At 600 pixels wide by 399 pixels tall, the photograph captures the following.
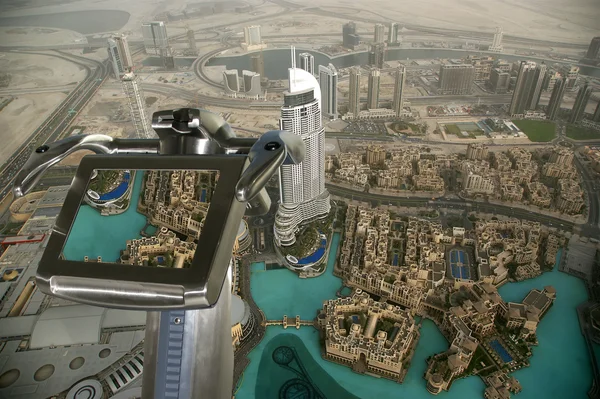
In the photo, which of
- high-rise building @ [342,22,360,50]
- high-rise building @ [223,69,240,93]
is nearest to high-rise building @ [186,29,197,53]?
high-rise building @ [223,69,240,93]

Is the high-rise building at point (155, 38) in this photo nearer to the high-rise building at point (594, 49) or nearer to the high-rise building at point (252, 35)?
the high-rise building at point (252, 35)

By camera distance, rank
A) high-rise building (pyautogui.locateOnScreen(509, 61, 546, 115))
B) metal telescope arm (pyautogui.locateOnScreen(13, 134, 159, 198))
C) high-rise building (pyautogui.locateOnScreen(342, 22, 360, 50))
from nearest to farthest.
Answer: metal telescope arm (pyautogui.locateOnScreen(13, 134, 159, 198))
high-rise building (pyautogui.locateOnScreen(509, 61, 546, 115))
high-rise building (pyautogui.locateOnScreen(342, 22, 360, 50))

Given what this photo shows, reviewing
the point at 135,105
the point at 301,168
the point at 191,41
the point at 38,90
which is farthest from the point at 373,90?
the point at 38,90

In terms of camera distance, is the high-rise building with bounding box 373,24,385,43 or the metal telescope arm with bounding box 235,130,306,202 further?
the high-rise building with bounding box 373,24,385,43

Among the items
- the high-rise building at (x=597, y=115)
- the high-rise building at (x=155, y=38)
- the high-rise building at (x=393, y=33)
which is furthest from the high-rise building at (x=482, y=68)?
the high-rise building at (x=155, y=38)

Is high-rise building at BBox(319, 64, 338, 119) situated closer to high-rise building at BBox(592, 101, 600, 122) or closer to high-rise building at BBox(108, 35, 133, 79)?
high-rise building at BBox(108, 35, 133, 79)

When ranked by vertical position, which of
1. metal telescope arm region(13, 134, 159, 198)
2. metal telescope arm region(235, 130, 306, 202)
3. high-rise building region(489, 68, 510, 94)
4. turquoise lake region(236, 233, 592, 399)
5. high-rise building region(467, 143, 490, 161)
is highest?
metal telescope arm region(235, 130, 306, 202)

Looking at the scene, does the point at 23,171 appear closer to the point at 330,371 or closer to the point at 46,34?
the point at 330,371

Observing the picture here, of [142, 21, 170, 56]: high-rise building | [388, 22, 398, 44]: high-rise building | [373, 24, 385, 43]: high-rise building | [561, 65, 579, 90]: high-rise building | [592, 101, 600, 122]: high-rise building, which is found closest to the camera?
→ [592, 101, 600, 122]: high-rise building
